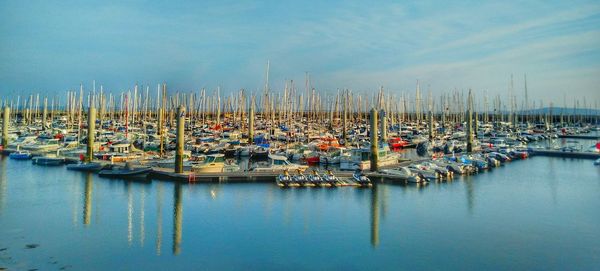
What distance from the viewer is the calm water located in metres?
13.6

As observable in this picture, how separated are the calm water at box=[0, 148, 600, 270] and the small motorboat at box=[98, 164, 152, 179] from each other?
1.23 metres

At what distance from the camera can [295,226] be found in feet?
58.0

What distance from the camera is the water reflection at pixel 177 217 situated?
15.1 m

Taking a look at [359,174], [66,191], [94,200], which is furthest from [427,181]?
[66,191]

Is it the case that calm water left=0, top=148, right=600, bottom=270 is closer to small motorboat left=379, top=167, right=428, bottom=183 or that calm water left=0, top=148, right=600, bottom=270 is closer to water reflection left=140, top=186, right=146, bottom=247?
water reflection left=140, top=186, right=146, bottom=247

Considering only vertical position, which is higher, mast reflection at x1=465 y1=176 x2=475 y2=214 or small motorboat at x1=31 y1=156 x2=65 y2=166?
small motorboat at x1=31 y1=156 x2=65 y2=166

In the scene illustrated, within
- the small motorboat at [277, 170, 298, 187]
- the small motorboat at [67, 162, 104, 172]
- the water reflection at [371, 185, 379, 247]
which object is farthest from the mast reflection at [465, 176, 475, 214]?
the small motorboat at [67, 162, 104, 172]

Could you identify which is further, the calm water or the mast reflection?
the mast reflection

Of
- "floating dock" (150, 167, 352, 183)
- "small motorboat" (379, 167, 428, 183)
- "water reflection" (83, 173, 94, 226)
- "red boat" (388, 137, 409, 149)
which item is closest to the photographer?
"water reflection" (83, 173, 94, 226)

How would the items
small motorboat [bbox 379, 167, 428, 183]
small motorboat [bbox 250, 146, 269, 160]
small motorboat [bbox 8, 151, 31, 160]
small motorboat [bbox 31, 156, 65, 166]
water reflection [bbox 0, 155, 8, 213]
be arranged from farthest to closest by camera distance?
small motorboat [bbox 250, 146, 269, 160], small motorboat [bbox 8, 151, 31, 160], small motorboat [bbox 31, 156, 65, 166], small motorboat [bbox 379, 167, 428, 183], water reflection [bbox 0, 155, 8, 213]

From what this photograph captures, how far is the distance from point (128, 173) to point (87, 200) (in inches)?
251

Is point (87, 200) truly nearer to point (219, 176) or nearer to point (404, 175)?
point (219, 176)

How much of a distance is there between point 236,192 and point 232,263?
11389 millimetres

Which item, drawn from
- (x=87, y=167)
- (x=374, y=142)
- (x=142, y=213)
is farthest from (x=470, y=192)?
(x=87, y=167)
